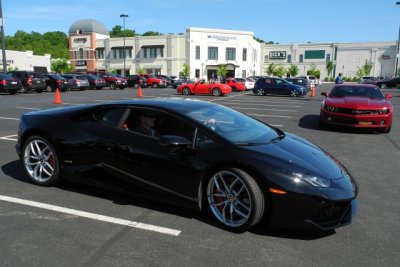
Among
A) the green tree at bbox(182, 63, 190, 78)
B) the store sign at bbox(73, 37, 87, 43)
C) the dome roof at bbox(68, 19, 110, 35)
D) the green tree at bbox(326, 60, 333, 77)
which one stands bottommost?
the green tree at bbox(182, 63, 190, 78)

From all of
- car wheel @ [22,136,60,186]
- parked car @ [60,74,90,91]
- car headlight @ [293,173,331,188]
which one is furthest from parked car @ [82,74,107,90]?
car headlight @ [293,173,331,188]

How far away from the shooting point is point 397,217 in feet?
13.1

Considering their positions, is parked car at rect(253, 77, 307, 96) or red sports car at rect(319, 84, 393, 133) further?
parked car at rect(253, 77, 307, 96)

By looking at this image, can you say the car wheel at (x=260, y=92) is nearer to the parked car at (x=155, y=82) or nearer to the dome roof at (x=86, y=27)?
the parked car at (x=155, y=82)

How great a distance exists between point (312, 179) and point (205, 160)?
1.05 m

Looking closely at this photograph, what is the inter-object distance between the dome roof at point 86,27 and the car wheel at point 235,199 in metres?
81.3

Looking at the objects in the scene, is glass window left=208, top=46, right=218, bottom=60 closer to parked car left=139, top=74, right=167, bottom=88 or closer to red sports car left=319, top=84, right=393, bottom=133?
parked car left=139, top=74, right=167, bottom=88

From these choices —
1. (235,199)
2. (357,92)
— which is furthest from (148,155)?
(357,92)

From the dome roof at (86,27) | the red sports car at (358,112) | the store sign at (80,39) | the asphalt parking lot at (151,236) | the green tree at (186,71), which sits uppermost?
the dome roof at (86,27)

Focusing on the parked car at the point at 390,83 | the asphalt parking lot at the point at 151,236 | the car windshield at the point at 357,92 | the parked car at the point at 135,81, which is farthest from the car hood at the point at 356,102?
the parked car at the point at 390,83

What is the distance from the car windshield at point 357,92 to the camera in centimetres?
1070

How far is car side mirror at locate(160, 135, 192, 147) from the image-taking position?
3.63 m

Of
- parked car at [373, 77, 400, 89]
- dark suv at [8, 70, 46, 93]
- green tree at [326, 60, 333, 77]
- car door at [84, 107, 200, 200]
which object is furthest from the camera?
green tree at [326, 60, 333, 77]

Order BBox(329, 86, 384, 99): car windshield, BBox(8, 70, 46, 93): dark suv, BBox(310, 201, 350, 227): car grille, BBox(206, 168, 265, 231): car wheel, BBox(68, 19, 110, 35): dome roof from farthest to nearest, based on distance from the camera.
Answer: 1. BBox(68, 19, 110, 35): dome roof
2. BBox(8, 70, 46, 93): dark suv
3. BBox(329, 86, 384, 99): car windshield
4. BBox(206, 168, 265, 231): car wheel
5. BBox(310, 201, 350, 227): car grille
